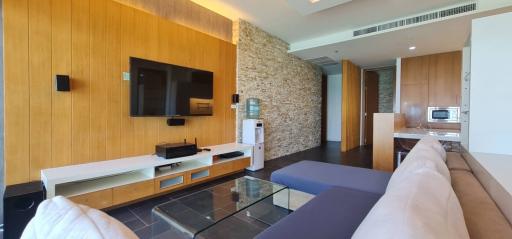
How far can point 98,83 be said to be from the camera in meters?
2.67

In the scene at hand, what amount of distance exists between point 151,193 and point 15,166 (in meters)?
1.28

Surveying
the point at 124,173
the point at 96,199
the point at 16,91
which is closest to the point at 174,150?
the point at 124,173

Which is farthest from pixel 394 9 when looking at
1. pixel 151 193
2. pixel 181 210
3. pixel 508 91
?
pixel 151 193

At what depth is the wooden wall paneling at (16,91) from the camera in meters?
2.11

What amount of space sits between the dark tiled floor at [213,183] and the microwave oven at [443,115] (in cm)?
166

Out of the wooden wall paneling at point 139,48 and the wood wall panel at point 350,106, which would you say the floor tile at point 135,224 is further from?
the wood wall panel at point 350,106

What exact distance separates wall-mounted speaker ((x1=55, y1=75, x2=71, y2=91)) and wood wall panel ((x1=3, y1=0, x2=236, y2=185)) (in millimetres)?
77

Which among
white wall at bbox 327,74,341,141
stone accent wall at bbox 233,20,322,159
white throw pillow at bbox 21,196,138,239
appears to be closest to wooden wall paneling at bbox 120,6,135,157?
stone accent wall at bbox 233,20,322,159

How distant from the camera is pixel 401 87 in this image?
5.71 metres

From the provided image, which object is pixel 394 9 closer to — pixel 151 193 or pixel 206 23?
pixel 206 23

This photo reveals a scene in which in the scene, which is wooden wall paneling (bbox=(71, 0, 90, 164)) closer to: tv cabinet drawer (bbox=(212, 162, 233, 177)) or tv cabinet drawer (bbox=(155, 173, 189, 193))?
tv cabinet drawer (bbox=(155, 173, 189, 193))

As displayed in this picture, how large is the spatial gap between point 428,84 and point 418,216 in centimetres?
612

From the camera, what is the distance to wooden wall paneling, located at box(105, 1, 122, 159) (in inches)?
108

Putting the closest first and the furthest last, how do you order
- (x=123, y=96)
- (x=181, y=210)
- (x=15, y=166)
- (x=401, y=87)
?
(x=181, y=210) → (x=15, y=166) → (x=123, y=96) → (x=401, y=87)
